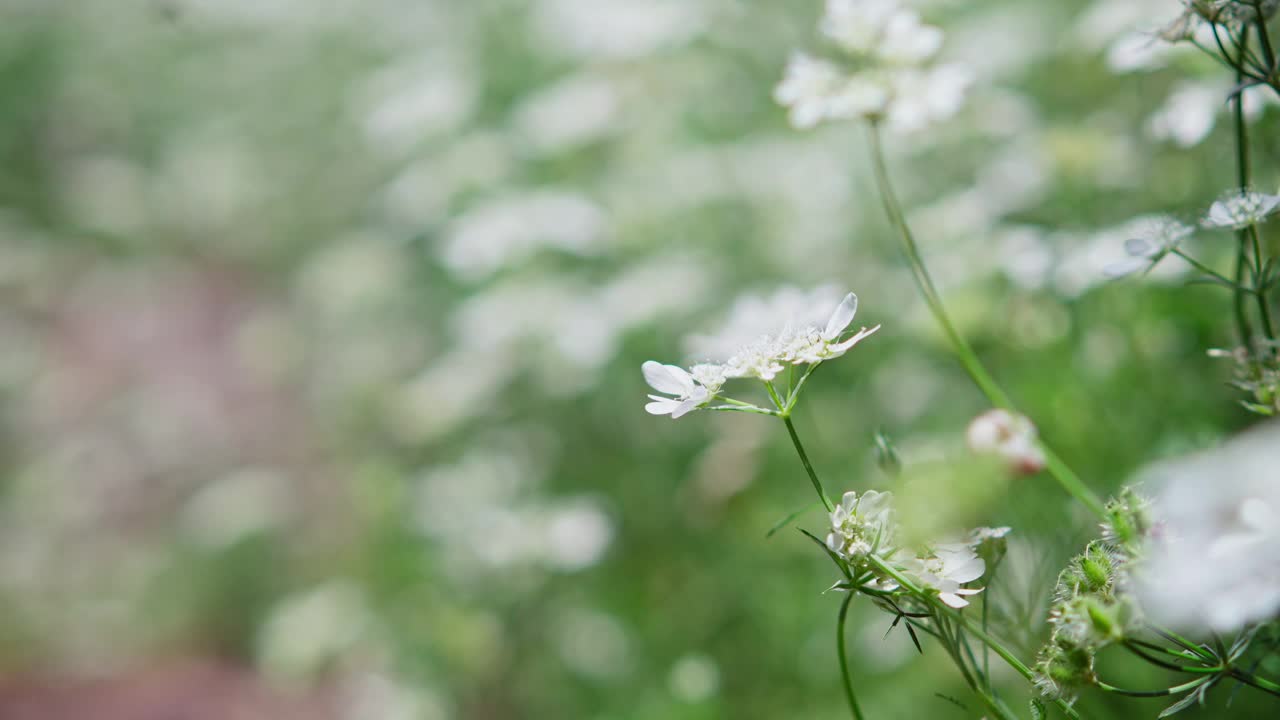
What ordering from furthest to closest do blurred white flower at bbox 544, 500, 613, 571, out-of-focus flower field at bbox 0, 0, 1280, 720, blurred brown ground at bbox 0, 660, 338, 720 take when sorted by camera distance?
blurred brown ground at bbox 0, 660, 338, 720, blurred white flower at bbox 544, 500, 613, 571, out-of-focus flower field at bbox 0, 0, 1280, 720

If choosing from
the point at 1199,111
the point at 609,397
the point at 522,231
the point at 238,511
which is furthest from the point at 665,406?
the point at 238,511

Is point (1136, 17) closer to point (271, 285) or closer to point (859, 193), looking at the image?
point (859, 193)

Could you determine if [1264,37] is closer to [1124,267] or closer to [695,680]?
[1124,267]

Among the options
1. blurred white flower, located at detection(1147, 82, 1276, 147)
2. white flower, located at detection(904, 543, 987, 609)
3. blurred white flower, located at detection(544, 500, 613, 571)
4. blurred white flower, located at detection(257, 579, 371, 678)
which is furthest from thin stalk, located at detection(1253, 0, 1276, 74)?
blurred white flower, located at detection(257, 579, 371, 678)

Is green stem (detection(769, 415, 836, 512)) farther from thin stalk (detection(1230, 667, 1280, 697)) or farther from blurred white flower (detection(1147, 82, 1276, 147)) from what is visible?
blurred white flower (detection(1147, 82, 1276, 147))

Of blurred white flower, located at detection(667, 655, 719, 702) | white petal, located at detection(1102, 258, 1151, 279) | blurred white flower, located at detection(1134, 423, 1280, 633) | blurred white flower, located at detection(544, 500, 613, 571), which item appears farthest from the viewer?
blurred white flower, located at detection(544, 500, 613, 571)

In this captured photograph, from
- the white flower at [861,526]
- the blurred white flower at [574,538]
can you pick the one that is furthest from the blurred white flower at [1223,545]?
the blurred white flower at [574,538]
